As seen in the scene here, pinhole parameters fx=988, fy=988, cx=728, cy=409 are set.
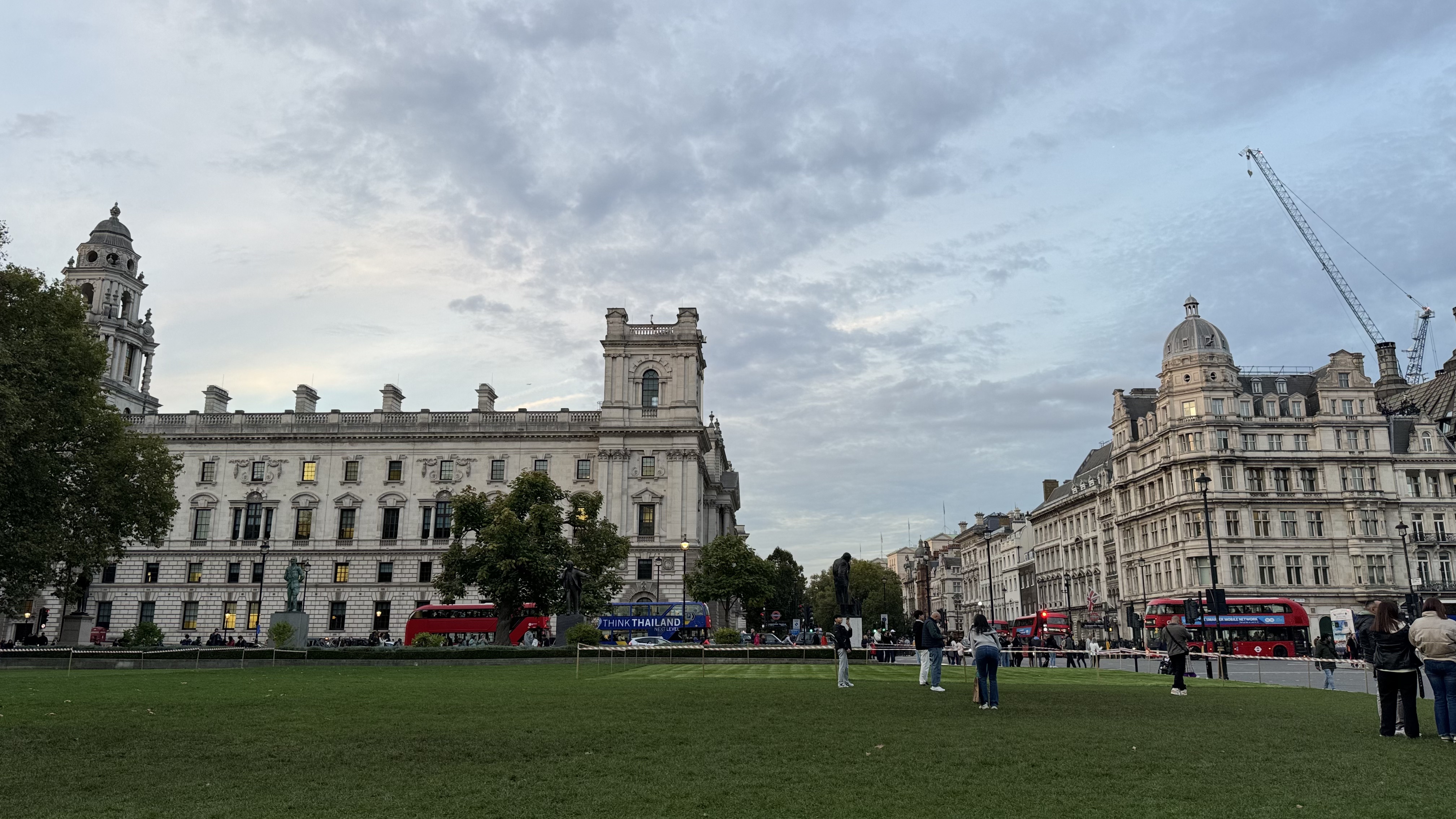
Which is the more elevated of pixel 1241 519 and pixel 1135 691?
pixel 1241 519

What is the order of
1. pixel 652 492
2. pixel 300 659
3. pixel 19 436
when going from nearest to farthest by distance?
1. pixel 19 436
2. pixel 300 659
3. pixel 652 492

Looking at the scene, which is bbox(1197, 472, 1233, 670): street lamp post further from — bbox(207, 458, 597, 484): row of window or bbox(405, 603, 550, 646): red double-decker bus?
bbox(207, 458, 597, 484): row of window

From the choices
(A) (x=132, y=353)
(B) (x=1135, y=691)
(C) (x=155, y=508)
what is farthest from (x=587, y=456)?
(B) (x=1135, y=691)

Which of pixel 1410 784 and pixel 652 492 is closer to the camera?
pixel 1410 784

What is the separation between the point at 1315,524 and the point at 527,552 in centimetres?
6169

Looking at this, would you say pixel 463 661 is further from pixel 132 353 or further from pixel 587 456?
pixel 132 353

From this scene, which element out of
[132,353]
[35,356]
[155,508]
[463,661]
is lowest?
[463,661]

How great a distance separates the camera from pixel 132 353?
8450cm

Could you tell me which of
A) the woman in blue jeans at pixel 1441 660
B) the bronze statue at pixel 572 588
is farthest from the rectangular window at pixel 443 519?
the woman in blue jeans at pixel 1441 660

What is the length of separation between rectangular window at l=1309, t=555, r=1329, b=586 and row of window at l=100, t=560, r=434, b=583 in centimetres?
6779

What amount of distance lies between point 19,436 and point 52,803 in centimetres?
3040

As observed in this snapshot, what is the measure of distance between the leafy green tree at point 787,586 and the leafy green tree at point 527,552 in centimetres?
4233

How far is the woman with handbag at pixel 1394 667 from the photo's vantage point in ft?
41.4

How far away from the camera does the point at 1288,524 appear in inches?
3054
